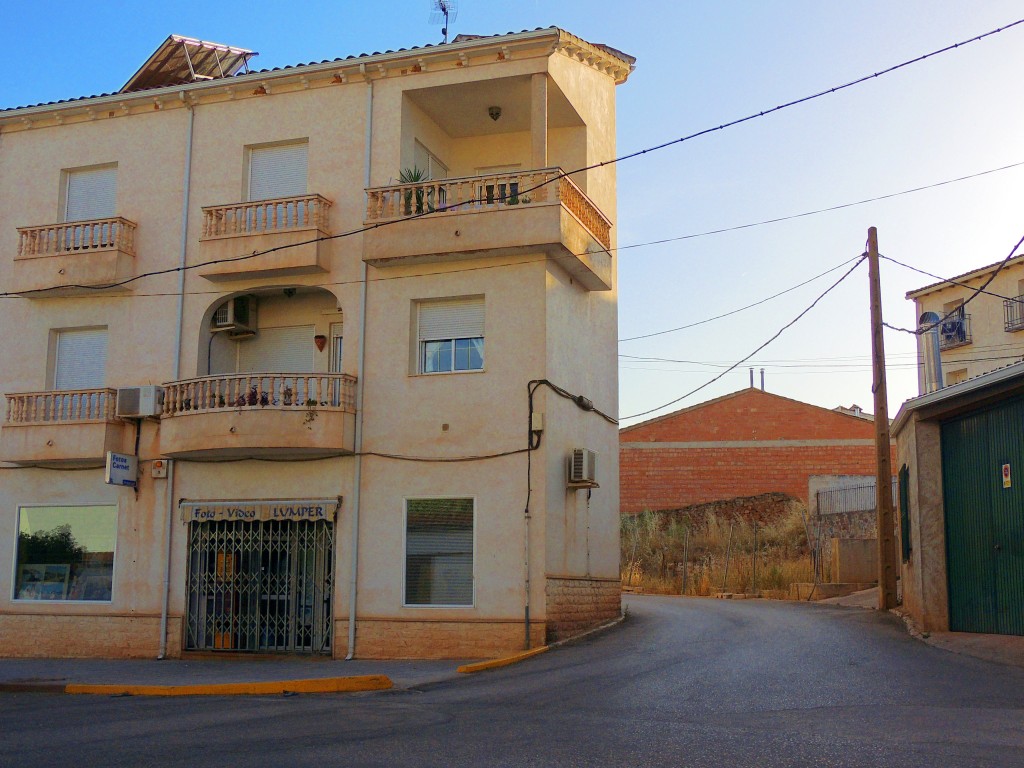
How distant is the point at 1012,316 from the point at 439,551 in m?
31.9

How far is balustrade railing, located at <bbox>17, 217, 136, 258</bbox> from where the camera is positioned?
20453 millimetres

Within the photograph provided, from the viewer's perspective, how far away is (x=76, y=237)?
20.7m

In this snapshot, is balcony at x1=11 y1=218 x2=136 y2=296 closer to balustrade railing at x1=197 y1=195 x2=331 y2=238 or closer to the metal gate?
balustrade railing at x1=197 y1=195 x2=331 y2=238

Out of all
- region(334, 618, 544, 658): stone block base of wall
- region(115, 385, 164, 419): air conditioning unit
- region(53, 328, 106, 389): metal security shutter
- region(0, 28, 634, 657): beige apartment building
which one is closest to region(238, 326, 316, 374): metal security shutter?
region(0, 28, 634, 657): beige apartment building

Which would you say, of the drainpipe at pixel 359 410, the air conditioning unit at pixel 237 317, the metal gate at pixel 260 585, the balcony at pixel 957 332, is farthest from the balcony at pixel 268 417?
the balcony at pixel 957 332

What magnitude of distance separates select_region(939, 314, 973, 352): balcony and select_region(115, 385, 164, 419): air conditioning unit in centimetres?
3341

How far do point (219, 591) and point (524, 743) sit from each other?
1119 centimetres

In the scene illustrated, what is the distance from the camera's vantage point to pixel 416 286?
18.8 metres

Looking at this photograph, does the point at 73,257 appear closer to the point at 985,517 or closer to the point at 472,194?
the point at 472,194

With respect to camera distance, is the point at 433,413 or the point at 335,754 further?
the point at 433,413

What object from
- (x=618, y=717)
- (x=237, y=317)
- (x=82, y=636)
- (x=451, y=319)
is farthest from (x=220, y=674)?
(x=618, y=717)

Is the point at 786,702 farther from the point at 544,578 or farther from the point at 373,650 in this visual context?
the point at 373,650

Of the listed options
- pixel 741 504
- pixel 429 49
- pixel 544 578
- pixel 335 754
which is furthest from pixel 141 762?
pixel 741 504

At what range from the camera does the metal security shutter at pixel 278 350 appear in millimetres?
20547
